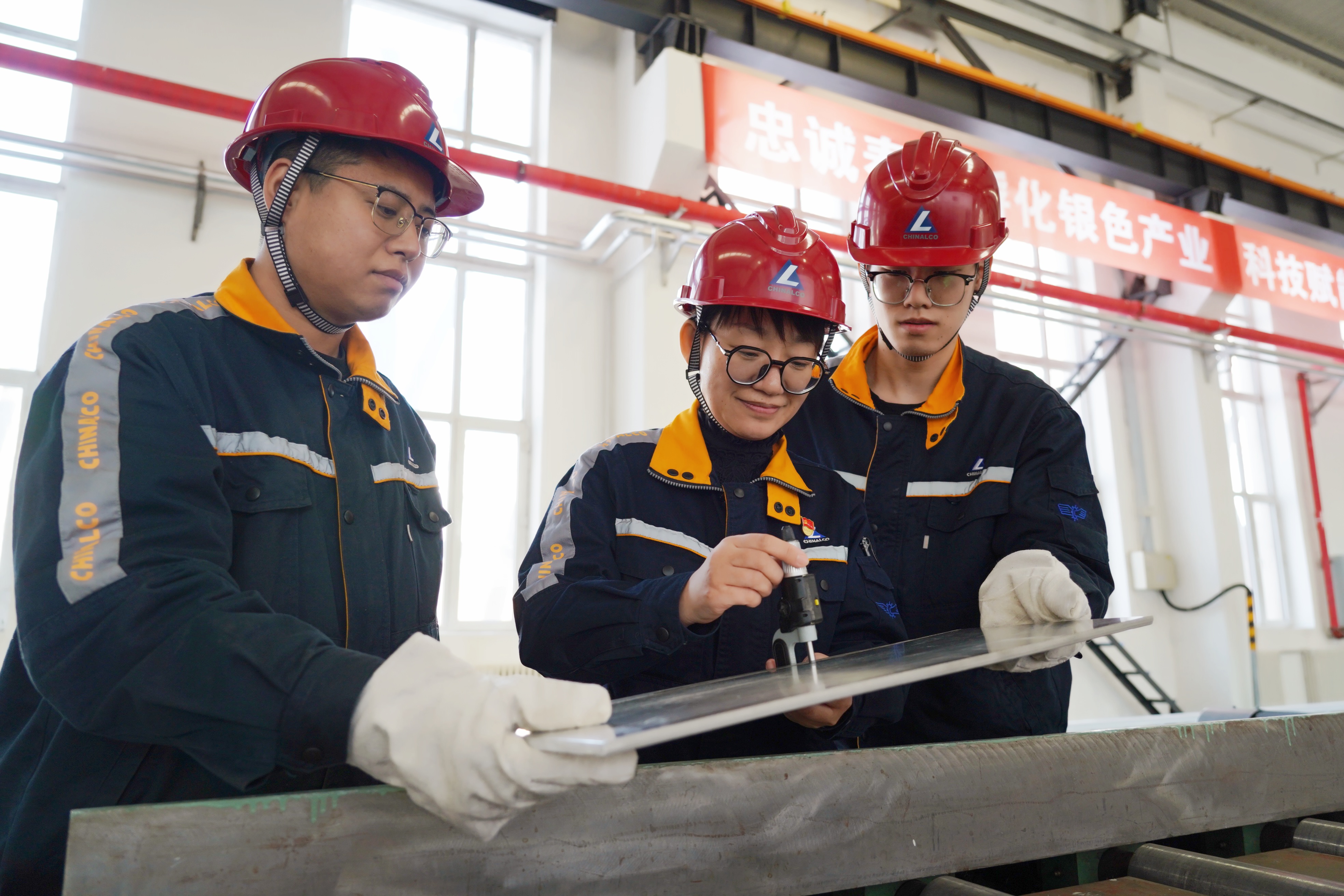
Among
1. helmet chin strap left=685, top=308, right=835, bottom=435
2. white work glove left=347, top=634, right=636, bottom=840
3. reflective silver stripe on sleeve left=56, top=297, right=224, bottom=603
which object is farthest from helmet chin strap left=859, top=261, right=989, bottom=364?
reflective silver stripe on sleeve left=56, top=297, right=224, bottom=603

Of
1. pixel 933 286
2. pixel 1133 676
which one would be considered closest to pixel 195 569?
pixel 933 286

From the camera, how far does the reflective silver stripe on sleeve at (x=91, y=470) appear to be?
86 cm

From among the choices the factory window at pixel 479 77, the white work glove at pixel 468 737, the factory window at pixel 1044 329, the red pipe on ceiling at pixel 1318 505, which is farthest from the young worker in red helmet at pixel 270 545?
the red pipe on ceiling at pixel 1318 505

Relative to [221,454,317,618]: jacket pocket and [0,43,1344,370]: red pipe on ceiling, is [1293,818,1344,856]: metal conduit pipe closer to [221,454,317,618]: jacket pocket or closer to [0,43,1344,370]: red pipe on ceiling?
→ [221,454,317,618]: jacket pocket

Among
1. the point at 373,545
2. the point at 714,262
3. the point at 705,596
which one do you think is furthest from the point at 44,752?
the point at 714,262

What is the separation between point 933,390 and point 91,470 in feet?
4.97

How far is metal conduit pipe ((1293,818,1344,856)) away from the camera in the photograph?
1.23 meters

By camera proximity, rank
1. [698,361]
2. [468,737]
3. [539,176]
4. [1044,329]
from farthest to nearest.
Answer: [1044,329]
[539,176]
[698,361]
[468,737]

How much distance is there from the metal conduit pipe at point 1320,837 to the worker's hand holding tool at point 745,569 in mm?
871

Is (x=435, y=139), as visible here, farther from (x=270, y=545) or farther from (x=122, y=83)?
(x=122, y=83)

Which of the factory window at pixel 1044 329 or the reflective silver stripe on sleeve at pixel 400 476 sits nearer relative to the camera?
the reflective silver stripe on sleeve at pixel 400 476

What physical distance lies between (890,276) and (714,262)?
478 millimetres

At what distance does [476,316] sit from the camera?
18.8 ft

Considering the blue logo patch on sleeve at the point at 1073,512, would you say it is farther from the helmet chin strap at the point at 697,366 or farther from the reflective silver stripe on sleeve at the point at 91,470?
the reflective silver stripe on sleeve at the point at 91,470
